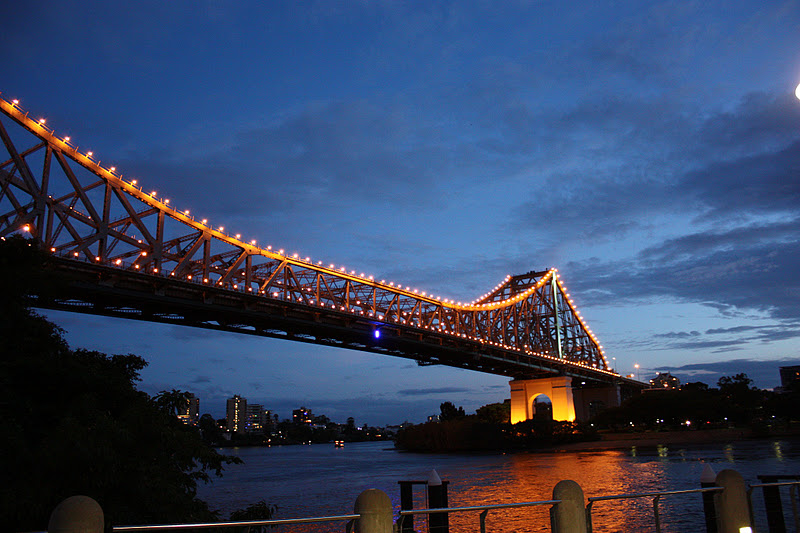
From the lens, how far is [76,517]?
573 centimetres

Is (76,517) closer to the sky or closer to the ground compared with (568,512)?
closer to the sky

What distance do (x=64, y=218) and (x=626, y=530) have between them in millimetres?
35105

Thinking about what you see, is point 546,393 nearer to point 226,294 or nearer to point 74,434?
point 226,294

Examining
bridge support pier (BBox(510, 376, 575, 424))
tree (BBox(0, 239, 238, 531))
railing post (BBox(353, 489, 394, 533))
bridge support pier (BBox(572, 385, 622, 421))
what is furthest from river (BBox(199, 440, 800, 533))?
bridge support pier (BBox(572, 385, 622, 421))

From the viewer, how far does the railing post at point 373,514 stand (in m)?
7.63

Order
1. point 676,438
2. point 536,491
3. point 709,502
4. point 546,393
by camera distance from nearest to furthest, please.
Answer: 1. point 709,502
2. point 536,491
3. point 676,438
4. point 546,393

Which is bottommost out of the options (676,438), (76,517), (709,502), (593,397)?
(676,438)

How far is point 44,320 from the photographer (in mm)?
17344

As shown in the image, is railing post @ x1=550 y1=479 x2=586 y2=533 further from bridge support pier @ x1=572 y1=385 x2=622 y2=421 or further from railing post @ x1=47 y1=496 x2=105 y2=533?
bridge support pier @ x1=572 y1=385 x2=622 y2=421

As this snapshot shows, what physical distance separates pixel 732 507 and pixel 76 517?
8846mm

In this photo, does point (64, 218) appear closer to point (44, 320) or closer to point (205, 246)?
point (205, 246)

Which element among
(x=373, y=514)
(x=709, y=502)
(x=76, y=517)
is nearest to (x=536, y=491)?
(x=709, y=502)

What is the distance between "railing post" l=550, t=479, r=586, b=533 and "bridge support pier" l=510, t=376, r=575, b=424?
80.4m

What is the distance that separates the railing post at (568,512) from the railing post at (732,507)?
262cm
